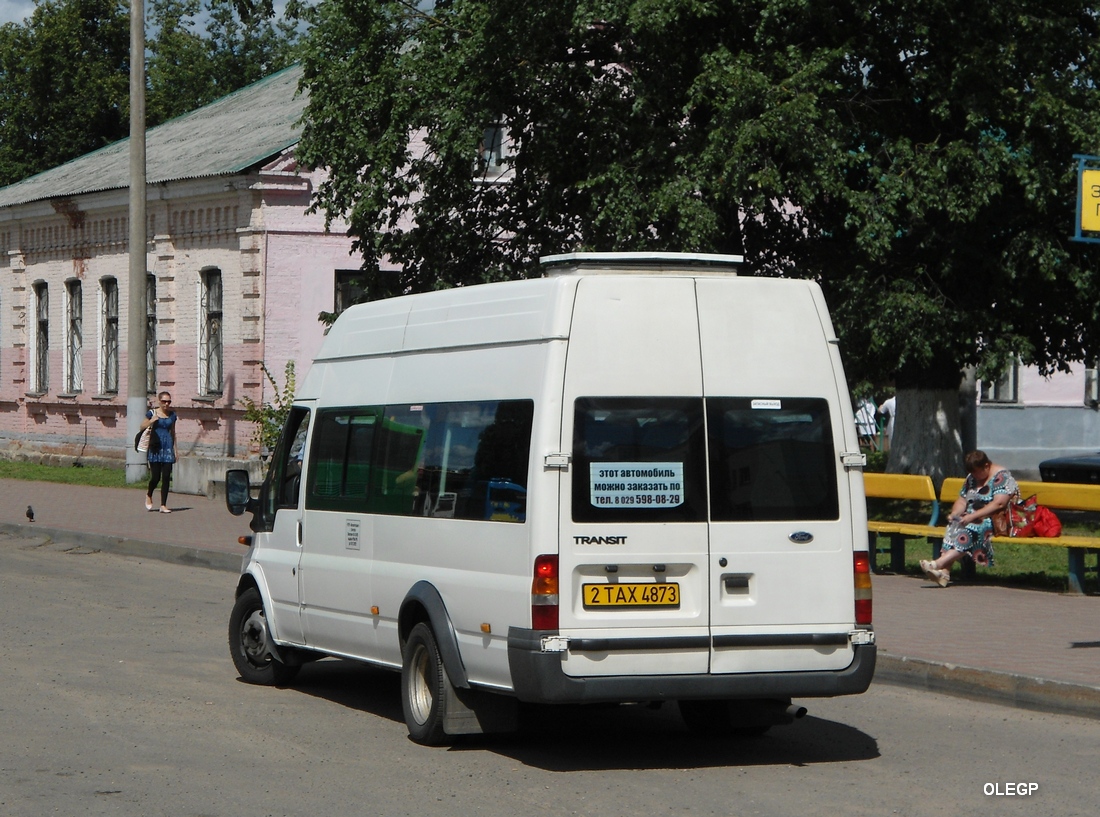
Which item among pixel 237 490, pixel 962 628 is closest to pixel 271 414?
pixel 962 628

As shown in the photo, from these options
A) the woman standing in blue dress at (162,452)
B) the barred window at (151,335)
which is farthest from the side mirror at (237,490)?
the barred window at (151,335)

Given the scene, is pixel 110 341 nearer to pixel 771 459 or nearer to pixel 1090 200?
pixel 1090 200

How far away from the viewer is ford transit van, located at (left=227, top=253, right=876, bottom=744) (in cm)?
741

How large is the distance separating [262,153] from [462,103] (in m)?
10.3

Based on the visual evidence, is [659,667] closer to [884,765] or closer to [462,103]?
[884,765]

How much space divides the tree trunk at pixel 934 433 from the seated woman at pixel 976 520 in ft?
26.9

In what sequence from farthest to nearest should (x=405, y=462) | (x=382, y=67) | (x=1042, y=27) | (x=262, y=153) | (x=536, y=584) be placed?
(x=262, y=153) < (x=382, y=67) < (x=1042, y=27) < (x=405, y=462) < (x=536, y=584)

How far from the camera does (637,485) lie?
753 centimetres

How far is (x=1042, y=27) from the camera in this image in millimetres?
19062

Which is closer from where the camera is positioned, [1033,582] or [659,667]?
[659,667]

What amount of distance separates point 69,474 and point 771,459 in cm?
2689

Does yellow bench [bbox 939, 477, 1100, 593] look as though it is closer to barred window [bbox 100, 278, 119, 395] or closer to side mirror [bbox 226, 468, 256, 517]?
side mirror [bbox 226, 468, 256, 517]

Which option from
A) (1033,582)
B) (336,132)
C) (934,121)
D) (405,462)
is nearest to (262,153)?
(336,132)

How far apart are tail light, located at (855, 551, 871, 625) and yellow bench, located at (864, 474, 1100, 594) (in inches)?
262
